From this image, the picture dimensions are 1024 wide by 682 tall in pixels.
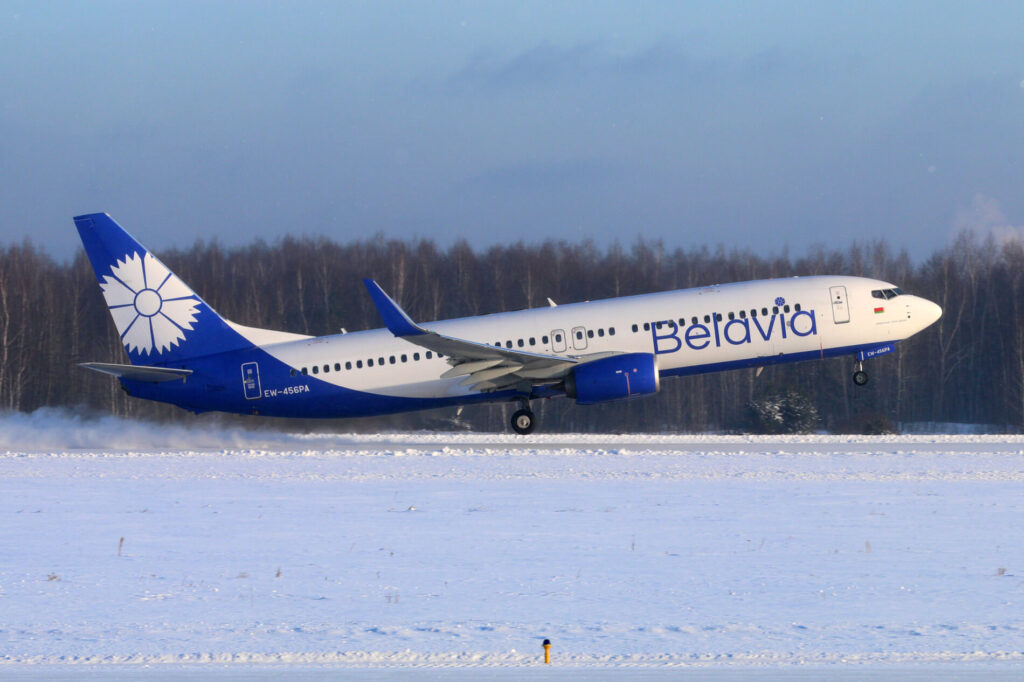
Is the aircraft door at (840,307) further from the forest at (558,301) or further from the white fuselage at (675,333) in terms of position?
A: the forest at (558,301)

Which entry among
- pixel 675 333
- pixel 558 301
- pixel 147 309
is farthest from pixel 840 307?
pixel 558 301

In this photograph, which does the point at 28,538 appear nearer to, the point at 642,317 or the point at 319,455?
the point at 319,455

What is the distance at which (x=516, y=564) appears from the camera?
11.8 metres

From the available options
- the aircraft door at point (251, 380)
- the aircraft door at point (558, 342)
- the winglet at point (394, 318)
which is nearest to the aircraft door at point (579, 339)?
the aircraft door at point (558, 342)

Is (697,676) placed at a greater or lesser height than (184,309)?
lesser

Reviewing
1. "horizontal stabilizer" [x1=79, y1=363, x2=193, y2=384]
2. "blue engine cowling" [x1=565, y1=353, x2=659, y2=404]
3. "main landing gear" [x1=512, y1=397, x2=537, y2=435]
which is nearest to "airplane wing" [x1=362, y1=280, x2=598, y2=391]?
"blue engine cowling" [x1=565, y1=353, x2=659, y2=404]

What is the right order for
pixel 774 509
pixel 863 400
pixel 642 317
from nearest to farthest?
1. pixel 774 509
2. pixel 642 317
3. pixel 863 400

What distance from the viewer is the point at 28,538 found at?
1392cm

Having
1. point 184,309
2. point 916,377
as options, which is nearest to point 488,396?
point 184,309

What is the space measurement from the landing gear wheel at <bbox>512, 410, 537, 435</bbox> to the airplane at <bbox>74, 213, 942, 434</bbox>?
936mm

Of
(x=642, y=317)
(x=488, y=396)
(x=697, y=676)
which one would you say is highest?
(x=642, y=317)

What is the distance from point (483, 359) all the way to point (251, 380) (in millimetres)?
6078

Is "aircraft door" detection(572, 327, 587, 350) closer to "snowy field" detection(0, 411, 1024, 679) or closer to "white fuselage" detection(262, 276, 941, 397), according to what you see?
"white fuselage" detection(262, 276, 941, 397)

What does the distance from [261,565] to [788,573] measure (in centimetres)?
582
